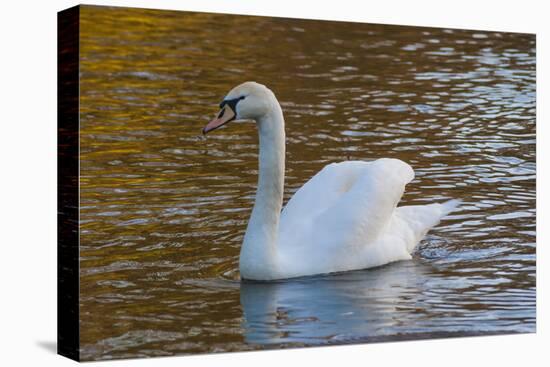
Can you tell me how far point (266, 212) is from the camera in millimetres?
10758

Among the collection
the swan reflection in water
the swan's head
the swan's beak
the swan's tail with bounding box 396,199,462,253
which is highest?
the swan's head

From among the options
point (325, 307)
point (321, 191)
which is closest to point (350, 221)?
point (321, 191)

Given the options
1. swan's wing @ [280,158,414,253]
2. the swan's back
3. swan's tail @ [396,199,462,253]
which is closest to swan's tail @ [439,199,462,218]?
swan's tail @ [396,199,462,253]

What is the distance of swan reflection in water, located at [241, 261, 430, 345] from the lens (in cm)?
1020

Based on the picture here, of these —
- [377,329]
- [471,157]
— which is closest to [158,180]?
[377,329]

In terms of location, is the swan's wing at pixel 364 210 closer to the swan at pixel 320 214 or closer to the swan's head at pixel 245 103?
the swan at pixel 320 214

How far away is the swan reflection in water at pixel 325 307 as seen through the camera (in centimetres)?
1020

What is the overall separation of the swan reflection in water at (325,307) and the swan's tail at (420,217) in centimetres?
72

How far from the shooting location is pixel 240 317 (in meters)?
10.2

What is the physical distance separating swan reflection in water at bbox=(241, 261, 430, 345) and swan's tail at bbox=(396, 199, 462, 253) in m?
0.72

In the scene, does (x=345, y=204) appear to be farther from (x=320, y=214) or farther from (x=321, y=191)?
(x=321, y=191)

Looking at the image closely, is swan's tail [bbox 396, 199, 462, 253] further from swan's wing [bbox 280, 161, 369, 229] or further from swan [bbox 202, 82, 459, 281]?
swan's wing [bbox 280, 161, 369, 229]

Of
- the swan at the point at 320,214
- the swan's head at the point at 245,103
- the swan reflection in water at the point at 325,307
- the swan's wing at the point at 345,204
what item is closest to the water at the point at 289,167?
the swan reflection in water at the point at 325,307

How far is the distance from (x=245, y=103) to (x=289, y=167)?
1.53 metres
